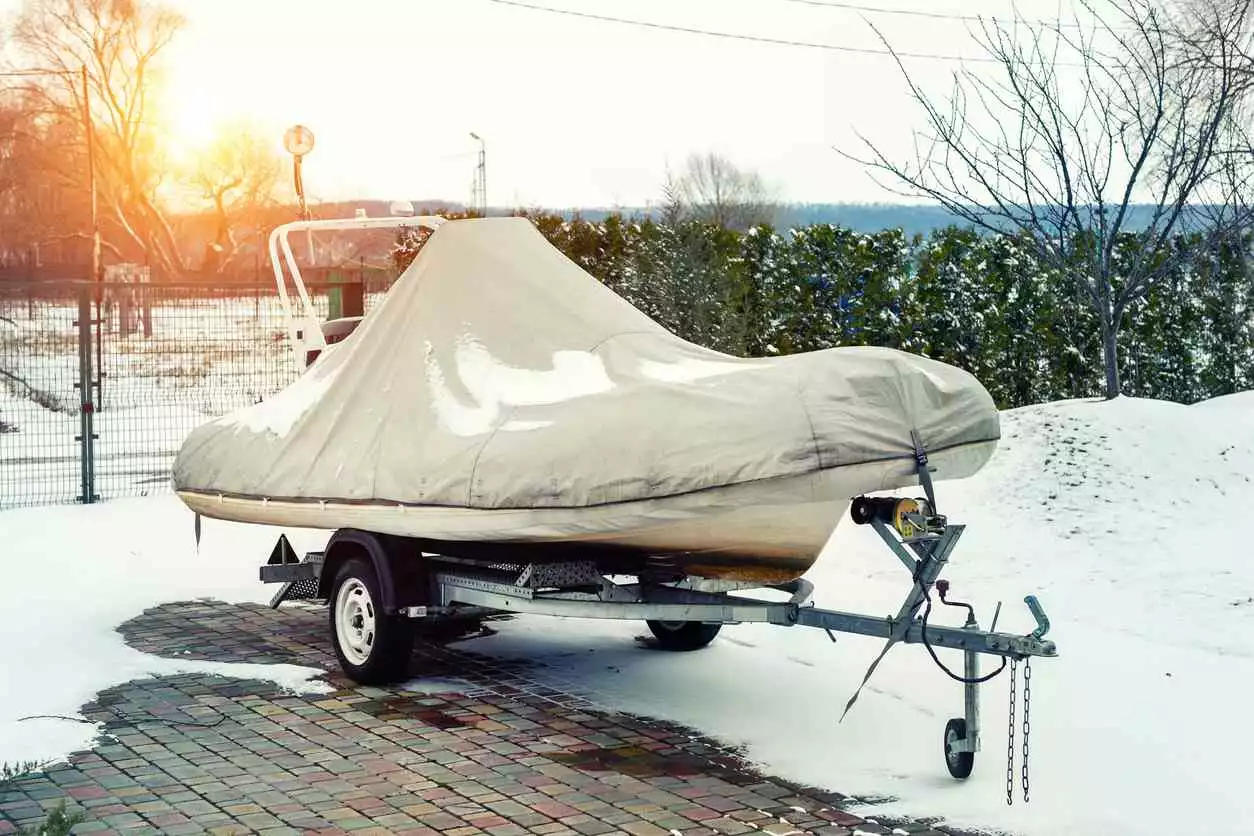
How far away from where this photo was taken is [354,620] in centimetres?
940

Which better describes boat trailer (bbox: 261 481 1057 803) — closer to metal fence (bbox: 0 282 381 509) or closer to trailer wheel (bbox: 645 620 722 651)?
trailer wheel (bbox: 645 620 722 651)

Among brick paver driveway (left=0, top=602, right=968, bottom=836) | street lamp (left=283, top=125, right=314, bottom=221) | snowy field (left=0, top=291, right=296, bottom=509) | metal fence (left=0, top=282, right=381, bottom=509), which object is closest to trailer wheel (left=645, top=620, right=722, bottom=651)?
brick paver driveway (left=0, top=602, right=968, bottom=836)

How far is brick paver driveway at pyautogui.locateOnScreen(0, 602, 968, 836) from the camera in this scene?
6.67 meters

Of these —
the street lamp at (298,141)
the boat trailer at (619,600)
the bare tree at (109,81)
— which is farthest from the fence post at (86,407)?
the bare tree at (109,81)

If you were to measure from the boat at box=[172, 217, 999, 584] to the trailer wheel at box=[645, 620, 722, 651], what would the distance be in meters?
1.52

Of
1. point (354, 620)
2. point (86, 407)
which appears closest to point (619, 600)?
point (354, 620)

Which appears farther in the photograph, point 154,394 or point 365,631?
point 154,394

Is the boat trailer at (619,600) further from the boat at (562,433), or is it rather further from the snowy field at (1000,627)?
the snowy field at (1000,627)

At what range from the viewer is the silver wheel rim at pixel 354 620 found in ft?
30.2

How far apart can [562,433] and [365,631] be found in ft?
7.14

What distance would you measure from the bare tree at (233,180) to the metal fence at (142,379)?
51.6 meters

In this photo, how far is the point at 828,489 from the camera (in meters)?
6.96

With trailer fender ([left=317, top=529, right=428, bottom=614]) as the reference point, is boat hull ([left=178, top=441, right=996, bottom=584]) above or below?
above

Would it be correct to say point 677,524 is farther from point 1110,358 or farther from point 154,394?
point 154,394
